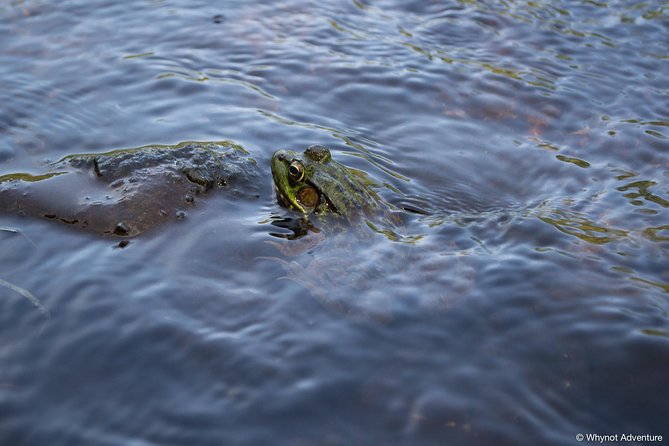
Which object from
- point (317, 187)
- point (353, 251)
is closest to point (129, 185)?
point (317, 187)

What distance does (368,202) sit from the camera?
249 inches

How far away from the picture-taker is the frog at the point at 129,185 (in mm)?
5855

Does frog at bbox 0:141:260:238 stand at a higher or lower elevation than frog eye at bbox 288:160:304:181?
lower

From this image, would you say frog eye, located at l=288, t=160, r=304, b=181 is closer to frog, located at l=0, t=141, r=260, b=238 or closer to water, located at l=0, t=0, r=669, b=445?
water, located at l=0, t=0, r=669, b=445

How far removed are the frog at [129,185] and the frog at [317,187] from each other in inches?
16.2

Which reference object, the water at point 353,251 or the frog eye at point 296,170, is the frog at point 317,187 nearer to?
the frog eye at point 296,170

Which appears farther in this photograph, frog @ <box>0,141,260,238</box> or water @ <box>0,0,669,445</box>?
frog @ <box>0,141,260,238</box>

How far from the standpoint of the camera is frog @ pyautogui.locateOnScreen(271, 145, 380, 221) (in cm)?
620

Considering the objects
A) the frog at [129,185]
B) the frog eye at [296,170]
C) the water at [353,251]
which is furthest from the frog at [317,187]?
the frog at [129,185]

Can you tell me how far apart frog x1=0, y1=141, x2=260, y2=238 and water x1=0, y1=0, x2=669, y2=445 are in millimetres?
163

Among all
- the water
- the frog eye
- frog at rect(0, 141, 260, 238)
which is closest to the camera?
the water

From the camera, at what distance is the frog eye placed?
20.1 ft

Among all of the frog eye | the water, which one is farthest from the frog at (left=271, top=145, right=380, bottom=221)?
the water

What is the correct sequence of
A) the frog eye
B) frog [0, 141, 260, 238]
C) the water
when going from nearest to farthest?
the water → frog [0, 141, 260, 238] → the frog eye
